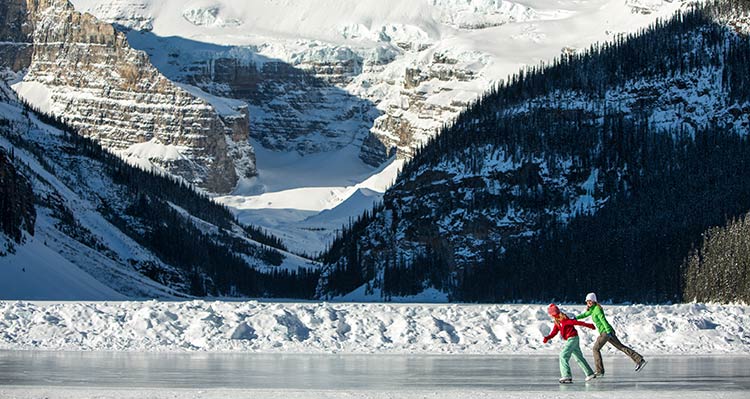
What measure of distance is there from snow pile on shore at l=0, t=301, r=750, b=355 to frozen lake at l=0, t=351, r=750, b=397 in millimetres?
3087

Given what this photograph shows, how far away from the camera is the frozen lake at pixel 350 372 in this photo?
51.5 metres

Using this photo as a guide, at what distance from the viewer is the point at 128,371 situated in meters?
55.8

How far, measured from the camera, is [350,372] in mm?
56438

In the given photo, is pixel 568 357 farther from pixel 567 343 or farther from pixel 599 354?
pixel 599 354

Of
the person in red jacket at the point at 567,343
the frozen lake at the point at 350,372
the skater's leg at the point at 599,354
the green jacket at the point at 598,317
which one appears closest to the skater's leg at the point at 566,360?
the person in red jacket at the point at 567,343

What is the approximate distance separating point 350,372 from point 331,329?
1312cm

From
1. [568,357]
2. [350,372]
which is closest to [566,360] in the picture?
[568,357]

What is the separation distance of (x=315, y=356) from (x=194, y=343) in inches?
257

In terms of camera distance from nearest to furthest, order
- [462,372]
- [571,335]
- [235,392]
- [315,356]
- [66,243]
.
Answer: [235,392] → [571,335] → [462,372] → [315,356] → [66,243]

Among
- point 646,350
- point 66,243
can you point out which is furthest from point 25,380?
point 66,243

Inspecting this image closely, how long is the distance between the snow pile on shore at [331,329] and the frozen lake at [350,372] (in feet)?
10.1

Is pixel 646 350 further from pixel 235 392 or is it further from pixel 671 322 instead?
pixel 235 392

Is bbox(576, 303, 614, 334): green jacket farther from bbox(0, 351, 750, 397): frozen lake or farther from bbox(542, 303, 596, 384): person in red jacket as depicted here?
bbox(0, 351, 750, 397): frozen lake

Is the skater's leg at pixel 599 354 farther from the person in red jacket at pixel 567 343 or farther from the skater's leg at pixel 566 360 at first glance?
the skater's leg at pixel 566 360
